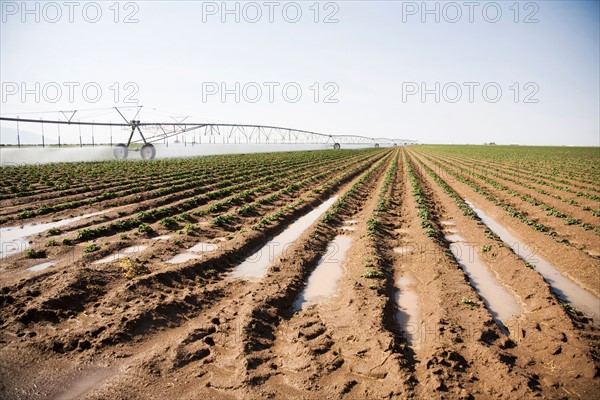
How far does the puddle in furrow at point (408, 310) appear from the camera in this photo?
20.2ft

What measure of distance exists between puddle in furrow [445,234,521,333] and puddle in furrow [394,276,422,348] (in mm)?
1415

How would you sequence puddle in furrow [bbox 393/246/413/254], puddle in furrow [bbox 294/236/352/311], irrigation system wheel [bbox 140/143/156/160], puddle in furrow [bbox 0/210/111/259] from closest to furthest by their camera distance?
puddle in furrow [bbox 294/236/352/311] < puddle in furrow [bbox 0/210/111/259] < puddle in furrow [bbox 393/246/413/254] < irrigation system wheel [bbox 140/143/156/160]

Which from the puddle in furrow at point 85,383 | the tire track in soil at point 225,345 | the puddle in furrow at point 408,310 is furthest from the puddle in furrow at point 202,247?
the puddle in furrow at point 85,383

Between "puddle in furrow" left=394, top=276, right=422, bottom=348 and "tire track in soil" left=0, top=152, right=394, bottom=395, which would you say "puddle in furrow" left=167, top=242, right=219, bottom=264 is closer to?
"tire track in soil" left=0, top=152, right=394, bottom=395

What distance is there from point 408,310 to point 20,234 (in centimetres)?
1167

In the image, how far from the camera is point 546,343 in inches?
226

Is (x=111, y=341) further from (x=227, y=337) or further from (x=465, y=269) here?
(x=465, y=269)

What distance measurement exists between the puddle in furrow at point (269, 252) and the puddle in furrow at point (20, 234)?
599cm

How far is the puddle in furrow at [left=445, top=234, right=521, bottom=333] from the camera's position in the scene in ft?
23.2

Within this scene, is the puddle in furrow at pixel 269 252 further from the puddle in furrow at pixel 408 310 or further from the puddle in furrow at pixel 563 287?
the puddle in furrow at pixel 563 287

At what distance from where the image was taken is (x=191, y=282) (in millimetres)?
7977

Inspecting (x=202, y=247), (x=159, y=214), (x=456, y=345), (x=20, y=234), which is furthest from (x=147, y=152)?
(x=456, y=345)

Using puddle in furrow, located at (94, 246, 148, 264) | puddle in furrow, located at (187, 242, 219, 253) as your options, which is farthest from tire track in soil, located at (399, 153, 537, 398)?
puddle in furrow, located at (94, 246, 148, 264)

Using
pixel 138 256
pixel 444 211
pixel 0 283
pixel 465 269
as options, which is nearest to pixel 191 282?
pixel 138 256
